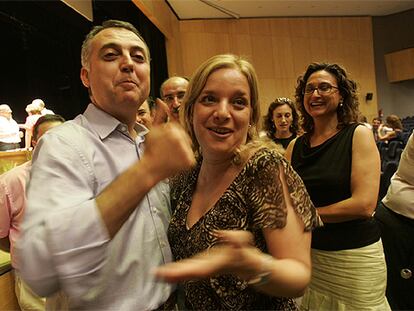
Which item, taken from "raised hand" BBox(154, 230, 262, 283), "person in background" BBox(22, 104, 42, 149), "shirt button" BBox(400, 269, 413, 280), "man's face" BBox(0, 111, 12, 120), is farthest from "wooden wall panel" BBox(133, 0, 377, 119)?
"raised hand" BBox(154, 230, 262, 283)

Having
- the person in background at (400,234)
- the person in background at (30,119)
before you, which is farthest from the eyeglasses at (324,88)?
the person in background at (30,119)

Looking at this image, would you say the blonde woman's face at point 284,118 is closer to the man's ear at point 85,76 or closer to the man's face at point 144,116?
the man's face at point 144,116

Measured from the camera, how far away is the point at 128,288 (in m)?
0.97

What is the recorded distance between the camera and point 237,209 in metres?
1.04

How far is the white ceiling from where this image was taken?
8.49m

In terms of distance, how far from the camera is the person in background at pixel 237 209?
88 centimetres

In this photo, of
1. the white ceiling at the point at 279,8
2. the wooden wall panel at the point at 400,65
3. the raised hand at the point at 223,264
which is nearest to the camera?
the raised hand at the point at 223,264

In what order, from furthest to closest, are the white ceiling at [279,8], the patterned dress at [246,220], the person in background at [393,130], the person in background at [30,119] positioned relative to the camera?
the white ceiling at [279,8], the person in background at [393,130], the person in background at [30,119], the patterned dress at [246,220]

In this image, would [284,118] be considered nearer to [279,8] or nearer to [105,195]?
[105,195]

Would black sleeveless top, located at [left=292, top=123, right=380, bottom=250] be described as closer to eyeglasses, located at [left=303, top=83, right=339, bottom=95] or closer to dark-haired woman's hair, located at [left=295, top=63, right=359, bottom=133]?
dark-haired woman's hair, located at [left=295, top=63, right=359, bottom=133]

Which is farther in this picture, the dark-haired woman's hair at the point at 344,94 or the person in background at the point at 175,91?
the person in background at the point at 175,91

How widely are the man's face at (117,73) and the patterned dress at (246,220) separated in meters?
0.40

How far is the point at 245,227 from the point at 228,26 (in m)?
9.56

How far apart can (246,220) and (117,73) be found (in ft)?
1.88
